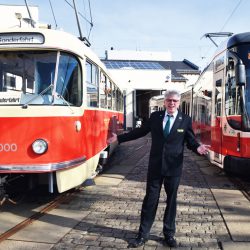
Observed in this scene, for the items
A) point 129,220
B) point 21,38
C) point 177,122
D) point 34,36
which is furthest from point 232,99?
point 21,38

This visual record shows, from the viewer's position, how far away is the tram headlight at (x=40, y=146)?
6270 millimetres

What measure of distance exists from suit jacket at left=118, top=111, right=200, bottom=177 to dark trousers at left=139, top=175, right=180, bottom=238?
9 cm

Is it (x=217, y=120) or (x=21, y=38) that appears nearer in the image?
(x=21, y=38)

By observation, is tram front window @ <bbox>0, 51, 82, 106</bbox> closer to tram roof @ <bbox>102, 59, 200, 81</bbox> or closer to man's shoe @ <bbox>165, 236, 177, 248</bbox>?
man's shoe @ <bbox>165, 236, 177, 248</bbox>

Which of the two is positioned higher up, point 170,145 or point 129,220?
point 170,145

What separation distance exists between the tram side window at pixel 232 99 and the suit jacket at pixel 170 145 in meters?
3.36

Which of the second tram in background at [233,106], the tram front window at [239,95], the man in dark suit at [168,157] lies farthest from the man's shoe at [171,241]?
the tram front window at [239,95]

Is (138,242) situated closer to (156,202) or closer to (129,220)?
(156,202)

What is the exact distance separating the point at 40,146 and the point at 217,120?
16.0ft

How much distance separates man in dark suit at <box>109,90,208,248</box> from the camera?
530 centimetres

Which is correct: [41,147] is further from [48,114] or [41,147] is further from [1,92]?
[1,92]

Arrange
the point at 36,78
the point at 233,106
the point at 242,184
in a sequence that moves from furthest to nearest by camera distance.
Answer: the point at 242,184 < the point at 233,106 < the point at 36,78

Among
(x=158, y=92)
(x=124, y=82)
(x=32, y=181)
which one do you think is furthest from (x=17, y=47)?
(x=158, y=92)

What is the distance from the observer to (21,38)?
6613 mm
